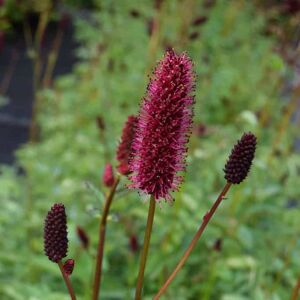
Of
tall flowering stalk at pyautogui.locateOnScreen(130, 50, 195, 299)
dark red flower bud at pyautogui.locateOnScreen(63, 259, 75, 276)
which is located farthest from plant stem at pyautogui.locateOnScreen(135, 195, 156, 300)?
dark red flower bud at pyautogui.locateOnScreen(63, 259, 75, 276)

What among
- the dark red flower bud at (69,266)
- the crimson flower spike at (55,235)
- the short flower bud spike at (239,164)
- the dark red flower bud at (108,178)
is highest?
the dark red flower bud at (108,178)

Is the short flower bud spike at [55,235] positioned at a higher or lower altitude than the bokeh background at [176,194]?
lower

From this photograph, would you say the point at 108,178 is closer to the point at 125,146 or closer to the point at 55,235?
the point at 125,146

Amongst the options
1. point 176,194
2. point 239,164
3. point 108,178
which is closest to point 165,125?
point 239,164

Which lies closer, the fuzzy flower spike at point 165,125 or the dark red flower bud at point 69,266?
the fuzzy flower spike at point 165,125

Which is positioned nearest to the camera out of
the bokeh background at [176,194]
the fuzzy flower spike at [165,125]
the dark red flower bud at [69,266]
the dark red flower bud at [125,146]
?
the fuzzy flower spike at [165,125]

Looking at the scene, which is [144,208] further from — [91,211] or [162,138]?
[162,138]

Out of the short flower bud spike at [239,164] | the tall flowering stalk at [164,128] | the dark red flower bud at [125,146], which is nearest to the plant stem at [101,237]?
the dark red flower bud at [125,146]

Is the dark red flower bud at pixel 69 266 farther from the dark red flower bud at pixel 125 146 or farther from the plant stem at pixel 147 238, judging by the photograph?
the dark red flower bud at pixel 125 146
